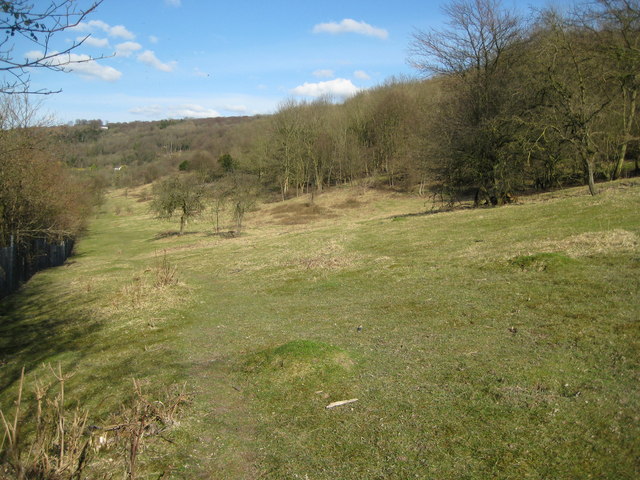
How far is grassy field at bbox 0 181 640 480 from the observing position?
4449mm

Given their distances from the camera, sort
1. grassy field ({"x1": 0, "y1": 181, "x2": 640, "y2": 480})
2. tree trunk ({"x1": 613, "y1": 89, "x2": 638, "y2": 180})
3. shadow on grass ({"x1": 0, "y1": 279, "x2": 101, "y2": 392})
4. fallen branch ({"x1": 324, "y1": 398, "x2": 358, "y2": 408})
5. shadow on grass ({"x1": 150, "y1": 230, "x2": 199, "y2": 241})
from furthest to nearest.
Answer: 1. shadow on grass ({"x1": 150, "y1": 230, "x2": 199, "y2": 241})
2. tree trunk ({"x1": 613, "y1": 89, "x2": 638, "y2": 180})
3. shadow on grass ({"x1": 0, "y1": 279, "x2": 101, "y2": 392})
4. fallen branch ({"x1": 324, "y1": 398, "x2": 358, "y2": 408})
5. grassy field ({"x1": 0, "y1": 181, "x2": 640, "y2": 480})

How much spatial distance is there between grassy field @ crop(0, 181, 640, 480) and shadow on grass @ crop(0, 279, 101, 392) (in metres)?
0.08

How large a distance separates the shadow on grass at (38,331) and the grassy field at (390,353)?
0.27 feet

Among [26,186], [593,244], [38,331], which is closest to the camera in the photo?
[593,244]

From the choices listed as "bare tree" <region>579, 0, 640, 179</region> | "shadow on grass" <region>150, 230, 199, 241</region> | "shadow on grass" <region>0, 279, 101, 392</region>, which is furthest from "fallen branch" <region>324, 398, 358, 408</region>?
"shadow on grass" <region>150, 230, 199, 241</region>

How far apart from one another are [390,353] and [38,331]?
11190 millimetres

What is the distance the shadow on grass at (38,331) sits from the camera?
10.2 meters

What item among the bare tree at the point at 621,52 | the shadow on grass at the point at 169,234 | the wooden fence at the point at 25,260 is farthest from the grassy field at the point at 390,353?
the shadow on grass at the point at 169,234

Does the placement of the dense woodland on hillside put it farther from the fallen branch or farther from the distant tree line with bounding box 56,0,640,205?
the fallen branch

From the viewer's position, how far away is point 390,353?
7.18 m

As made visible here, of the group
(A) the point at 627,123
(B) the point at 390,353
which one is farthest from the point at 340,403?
(A) the point at 627,123

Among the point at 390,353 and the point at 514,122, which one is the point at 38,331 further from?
the point at 514,122

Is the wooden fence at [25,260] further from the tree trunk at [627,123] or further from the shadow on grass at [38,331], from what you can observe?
the tree trunk at [627,123]

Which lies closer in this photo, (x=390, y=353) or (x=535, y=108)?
(x=390, y=353)
